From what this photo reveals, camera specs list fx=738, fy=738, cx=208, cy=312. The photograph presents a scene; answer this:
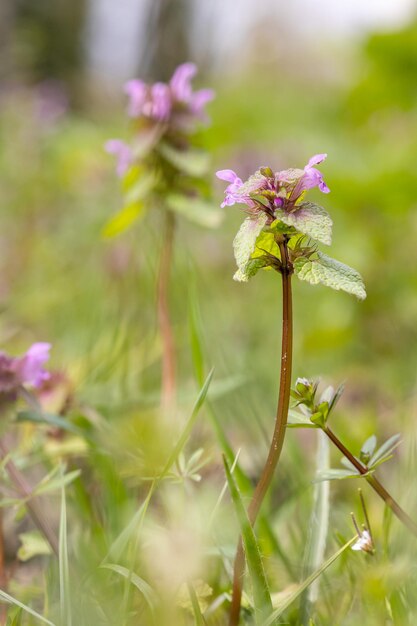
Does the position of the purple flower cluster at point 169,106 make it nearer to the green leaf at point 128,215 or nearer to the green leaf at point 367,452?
the green leaf at point 128,215

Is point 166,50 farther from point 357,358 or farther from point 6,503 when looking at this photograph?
point 6,503

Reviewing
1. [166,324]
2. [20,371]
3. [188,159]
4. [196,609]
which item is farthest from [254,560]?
[188,159]

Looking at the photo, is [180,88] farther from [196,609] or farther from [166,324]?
[196,609]

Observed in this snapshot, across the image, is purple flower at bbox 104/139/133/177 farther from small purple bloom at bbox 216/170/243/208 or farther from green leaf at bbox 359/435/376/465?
green leaf at bbox 359/435/376/465

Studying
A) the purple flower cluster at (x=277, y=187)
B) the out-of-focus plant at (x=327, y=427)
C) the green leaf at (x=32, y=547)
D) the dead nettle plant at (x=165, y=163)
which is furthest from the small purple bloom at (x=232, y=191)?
the dead nettle plant at (x=165, y=163)

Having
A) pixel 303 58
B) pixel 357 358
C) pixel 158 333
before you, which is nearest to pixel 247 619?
pixel 158 333

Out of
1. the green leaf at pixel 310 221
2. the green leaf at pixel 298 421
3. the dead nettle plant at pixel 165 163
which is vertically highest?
the dead nettle plant at pixel 165 163
